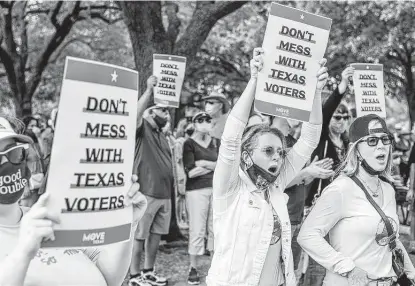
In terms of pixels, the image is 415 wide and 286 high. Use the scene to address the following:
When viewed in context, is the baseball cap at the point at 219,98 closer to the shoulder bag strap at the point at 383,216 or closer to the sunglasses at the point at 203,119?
the sunglasses at the point at 203,119

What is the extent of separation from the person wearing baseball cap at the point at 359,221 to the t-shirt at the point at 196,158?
10.6 feet

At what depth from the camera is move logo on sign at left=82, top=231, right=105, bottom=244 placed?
2.13m

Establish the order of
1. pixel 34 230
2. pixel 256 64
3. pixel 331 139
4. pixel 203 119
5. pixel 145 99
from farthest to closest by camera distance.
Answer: pixel 203 119 < pixel 331 139 < pixel 145 99 < pixel 256 64 < pixel 34 230

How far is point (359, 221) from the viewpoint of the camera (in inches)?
133

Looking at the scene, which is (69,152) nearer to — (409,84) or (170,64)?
(170,64)

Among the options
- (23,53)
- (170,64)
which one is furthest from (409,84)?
(170,64)

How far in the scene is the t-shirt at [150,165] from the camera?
21.2 feet

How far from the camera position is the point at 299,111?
3.62 meters

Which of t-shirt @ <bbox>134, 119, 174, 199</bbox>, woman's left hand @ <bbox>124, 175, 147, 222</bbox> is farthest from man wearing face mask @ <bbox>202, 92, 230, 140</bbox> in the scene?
woman's left hand @ <bbox>124, 175, 147, 222</bbox>

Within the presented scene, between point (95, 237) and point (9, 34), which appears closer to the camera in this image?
point (95, 237)

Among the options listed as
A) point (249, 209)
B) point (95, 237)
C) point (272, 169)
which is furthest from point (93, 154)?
point (272, 169)

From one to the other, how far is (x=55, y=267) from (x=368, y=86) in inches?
169

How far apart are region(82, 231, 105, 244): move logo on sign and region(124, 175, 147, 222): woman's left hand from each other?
188mm

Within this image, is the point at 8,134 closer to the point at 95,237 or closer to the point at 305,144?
the point at 95,237
